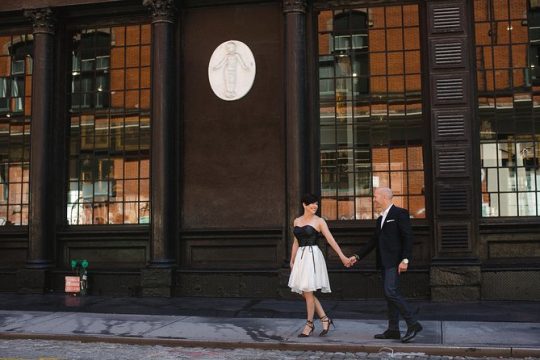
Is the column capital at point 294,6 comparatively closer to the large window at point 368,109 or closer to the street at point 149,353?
the large window at point 368,109

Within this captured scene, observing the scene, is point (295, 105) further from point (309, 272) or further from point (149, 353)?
point (149, 353)

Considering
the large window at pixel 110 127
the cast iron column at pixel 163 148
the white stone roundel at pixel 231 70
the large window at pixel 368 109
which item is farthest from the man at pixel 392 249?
the large window at pixel 110 127

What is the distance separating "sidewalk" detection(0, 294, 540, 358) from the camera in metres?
7.98

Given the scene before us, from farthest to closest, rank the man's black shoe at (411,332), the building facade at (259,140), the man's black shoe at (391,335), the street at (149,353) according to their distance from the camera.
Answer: the building facade at (259,140) < the man's black shoe at (391,335) < the man's black shoe at (411,332) < the street at (149,353)

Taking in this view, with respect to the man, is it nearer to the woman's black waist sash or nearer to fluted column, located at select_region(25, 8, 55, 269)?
the woman's black waist sash

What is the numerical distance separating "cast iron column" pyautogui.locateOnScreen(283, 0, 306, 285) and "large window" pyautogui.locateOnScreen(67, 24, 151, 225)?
313cm

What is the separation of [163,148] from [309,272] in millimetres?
5626

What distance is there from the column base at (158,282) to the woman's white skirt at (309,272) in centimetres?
481

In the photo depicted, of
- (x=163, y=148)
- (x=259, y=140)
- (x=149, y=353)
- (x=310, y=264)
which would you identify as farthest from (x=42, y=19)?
(x=310, y=264)

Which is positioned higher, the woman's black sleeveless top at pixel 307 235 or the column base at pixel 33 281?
the woman's black sleeveless top at pixel 307 235

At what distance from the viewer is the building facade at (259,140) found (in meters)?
12.0

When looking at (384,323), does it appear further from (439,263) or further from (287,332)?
(439,263)

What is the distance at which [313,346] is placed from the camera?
316 inches

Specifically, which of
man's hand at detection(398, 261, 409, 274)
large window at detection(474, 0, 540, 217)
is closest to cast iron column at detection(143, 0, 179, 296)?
man's hand at detection(398, 261, 409, 274)
